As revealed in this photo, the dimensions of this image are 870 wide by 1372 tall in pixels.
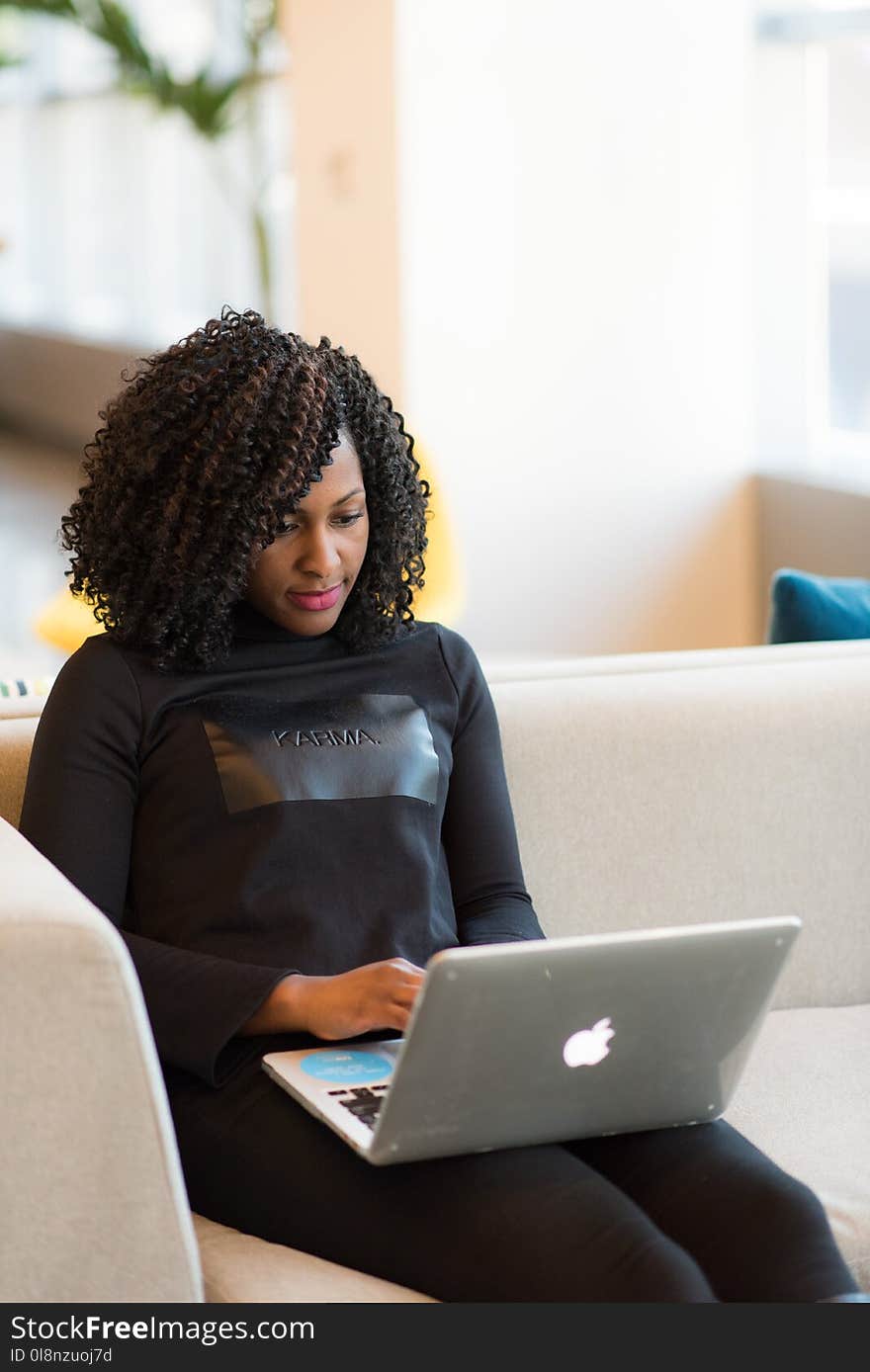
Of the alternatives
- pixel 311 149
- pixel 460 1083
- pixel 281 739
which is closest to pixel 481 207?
pixel 311 149

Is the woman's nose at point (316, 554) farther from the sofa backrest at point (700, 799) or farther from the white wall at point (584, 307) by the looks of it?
the white wall at point (584, 307)

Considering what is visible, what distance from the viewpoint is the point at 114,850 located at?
5.29 feet

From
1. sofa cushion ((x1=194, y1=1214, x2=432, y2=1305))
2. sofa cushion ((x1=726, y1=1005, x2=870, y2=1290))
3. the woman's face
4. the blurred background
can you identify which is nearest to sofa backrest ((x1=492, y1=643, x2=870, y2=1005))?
sofa cushion ((x1=726, y1=1005, x2=870, y2=1290))

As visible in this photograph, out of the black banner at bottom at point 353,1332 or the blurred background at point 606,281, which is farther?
the blurred background at point 606,281

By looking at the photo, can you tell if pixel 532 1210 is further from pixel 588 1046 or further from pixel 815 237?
pixel 815 237

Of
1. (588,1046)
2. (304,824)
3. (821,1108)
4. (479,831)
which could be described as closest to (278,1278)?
(588,1046)

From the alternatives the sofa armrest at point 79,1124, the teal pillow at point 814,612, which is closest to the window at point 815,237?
the teal pillow at point 814,612

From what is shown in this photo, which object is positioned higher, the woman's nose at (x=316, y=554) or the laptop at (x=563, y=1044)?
the woman's nose at (x=316, y=554)

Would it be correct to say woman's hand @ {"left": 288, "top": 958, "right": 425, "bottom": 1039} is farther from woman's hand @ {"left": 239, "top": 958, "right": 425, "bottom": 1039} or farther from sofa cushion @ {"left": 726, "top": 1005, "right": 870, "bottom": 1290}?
sofa cushion @ {"left": 726, "top": 1005, "right": 870, "bottom": 1290}

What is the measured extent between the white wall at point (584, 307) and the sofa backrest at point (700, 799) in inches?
105

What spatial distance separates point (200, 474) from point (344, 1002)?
1.75 feet

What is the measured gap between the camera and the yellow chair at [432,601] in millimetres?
3709

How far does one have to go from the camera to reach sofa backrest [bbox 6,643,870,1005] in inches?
80.1

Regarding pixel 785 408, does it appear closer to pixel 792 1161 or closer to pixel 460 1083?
pixel 792 1161
